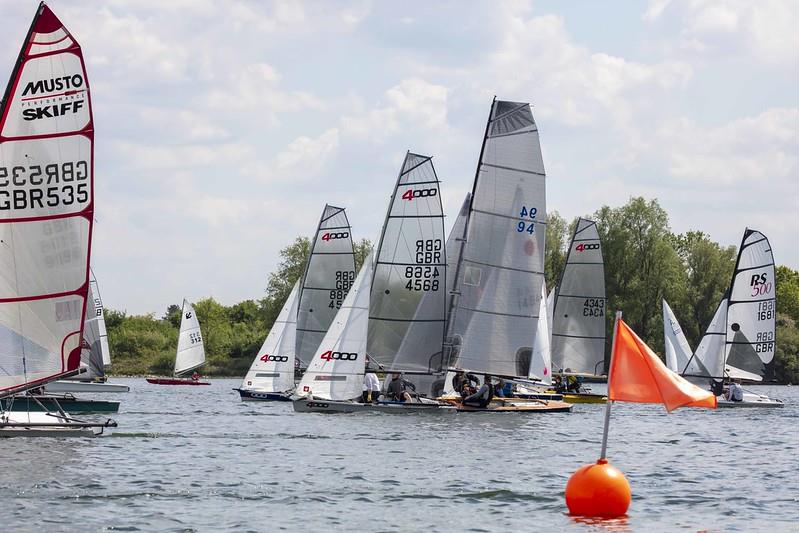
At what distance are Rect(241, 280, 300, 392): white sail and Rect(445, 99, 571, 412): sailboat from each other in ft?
32.9

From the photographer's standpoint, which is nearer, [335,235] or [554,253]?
[335,235]

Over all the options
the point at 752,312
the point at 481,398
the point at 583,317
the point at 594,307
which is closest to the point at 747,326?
the point at 752,312

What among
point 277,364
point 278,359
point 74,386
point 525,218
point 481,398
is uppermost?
point 525,218

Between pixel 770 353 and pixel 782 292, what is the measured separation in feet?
174

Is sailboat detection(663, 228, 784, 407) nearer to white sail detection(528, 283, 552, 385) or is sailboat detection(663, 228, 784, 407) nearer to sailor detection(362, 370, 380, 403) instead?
white sail detection(528, 283, 552, 385)

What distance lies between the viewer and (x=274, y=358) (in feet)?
177

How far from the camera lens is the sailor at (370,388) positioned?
41.7 metres

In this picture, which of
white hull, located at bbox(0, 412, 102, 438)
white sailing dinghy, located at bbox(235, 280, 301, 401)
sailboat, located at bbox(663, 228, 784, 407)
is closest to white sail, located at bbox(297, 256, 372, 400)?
white sailing dinghy, located at bbox(235, 280, 301, 401)

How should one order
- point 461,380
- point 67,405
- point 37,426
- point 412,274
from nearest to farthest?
point 37,426
point 67,405
point 412,274
point 461,380

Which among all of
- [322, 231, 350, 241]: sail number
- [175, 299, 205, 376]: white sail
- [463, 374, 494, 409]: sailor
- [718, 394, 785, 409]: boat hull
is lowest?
[463, 374, 494, 409]: sailor

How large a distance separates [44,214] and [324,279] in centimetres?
2864

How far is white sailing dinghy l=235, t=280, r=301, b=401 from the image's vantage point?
53.4 metres

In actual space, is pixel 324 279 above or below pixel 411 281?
above

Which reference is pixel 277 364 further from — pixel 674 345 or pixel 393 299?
pixel 674 345
